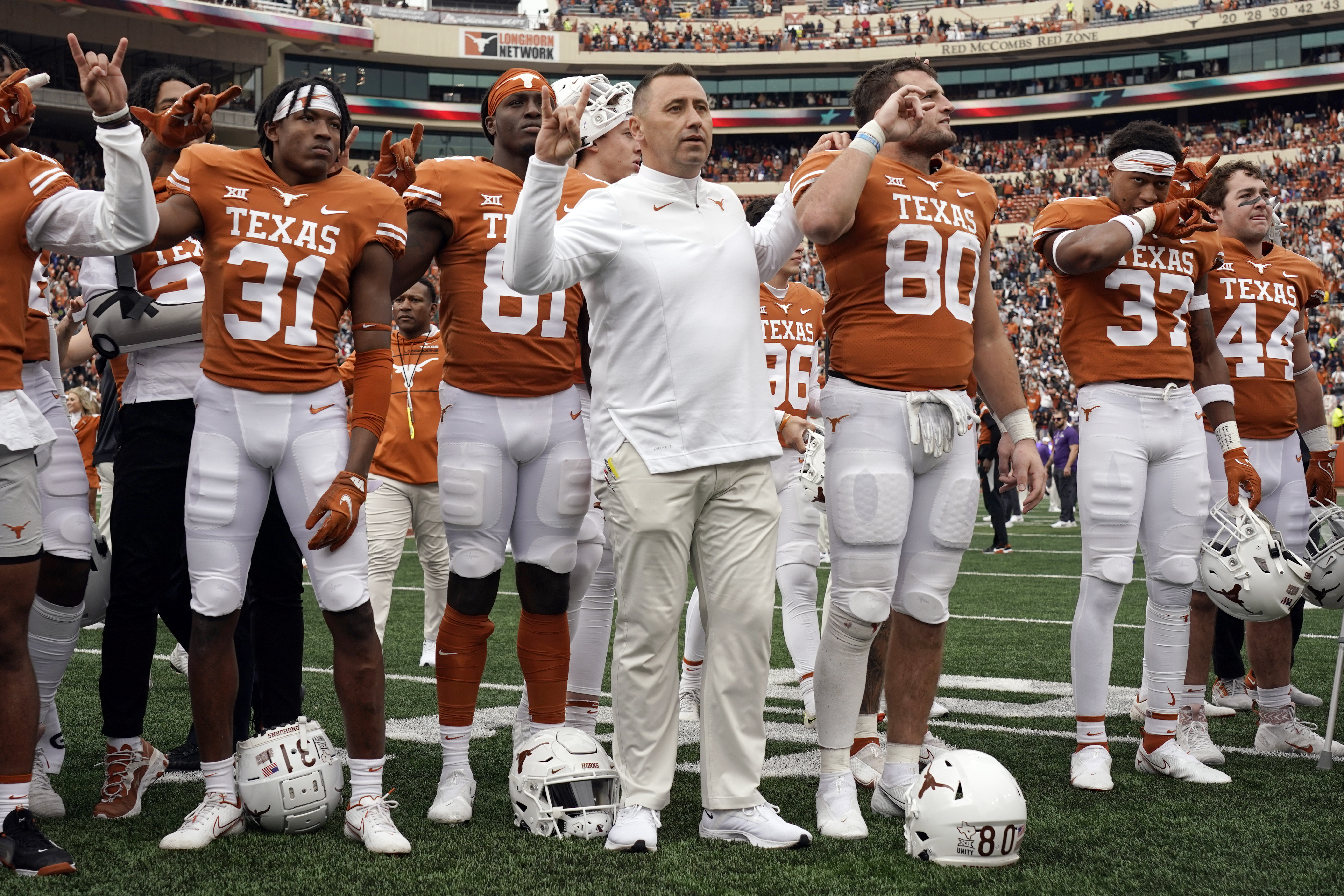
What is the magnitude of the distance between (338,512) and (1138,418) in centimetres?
276

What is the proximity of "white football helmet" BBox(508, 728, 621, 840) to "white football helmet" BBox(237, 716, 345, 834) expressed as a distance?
55cm

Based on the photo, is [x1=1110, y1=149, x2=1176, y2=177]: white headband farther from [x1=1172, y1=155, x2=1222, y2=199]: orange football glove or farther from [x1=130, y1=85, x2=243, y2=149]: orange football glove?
[x1=130, y1=85, x2=243, y2=149]: orange football glove

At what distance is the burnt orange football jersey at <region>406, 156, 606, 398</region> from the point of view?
13.4 feet

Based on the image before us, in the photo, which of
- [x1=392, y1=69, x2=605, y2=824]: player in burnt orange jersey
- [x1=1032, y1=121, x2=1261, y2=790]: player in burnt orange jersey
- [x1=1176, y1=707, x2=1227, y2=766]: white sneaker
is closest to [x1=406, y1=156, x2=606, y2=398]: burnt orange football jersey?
[x1=392, y1=69, x2=605, y2=824]: player in burnt orange jersey

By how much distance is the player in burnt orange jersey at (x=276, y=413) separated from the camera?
12.0 ft

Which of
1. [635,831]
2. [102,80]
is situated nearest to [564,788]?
[635,831]

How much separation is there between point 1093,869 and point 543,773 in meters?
1.54

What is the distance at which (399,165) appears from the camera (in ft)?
13.5

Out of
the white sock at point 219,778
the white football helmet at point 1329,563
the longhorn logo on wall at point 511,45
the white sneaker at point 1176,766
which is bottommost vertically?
the white sneaker at point 1176,766

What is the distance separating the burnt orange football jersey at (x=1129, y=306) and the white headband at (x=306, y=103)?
2.49 meters

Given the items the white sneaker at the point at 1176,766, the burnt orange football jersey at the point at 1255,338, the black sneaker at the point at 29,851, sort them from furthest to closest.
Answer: the burnt orange football jersey at the point at 1255,338 → the white sneaker at the point at 1176,766 → the black sneaker at the point at 29,851

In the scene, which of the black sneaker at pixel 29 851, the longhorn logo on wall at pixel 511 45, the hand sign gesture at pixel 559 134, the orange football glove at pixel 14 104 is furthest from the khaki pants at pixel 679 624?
the longhorn logo on wall at pixel 511 45

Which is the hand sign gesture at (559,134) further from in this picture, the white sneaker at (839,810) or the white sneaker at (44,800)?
the white sneaker at (44,800)

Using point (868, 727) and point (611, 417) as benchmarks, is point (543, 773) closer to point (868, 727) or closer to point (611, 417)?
point (611, 417)
